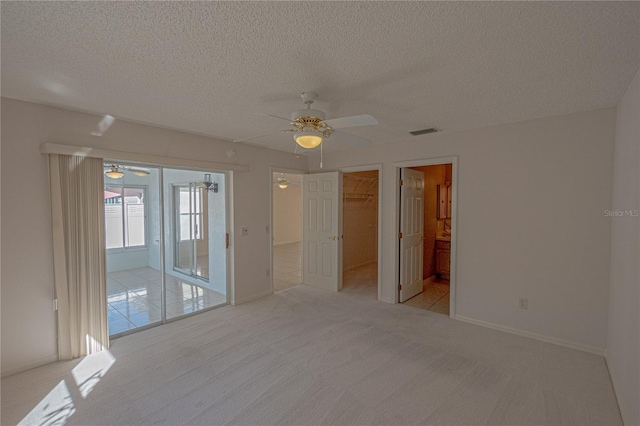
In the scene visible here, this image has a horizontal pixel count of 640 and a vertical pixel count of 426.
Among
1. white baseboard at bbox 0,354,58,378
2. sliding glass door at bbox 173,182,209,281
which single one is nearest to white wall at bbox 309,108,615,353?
sliding glass door at bbox 173,182,209,281

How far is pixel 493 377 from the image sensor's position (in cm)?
252

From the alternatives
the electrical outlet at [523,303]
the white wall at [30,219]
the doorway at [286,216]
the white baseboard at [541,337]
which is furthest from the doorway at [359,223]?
the white wall at [30,219]

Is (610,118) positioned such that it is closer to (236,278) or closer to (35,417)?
(236,278)

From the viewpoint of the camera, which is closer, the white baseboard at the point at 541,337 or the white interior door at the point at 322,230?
the white baseboard at the point at 541,337

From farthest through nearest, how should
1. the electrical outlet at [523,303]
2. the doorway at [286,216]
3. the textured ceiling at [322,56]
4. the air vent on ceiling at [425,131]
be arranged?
the doorway at [286,216] → the air vent on ceiling at [425,131] → the electrical outlet at [523,303] → the textured ceiling at [322,56]

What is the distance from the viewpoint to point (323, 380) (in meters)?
2.48

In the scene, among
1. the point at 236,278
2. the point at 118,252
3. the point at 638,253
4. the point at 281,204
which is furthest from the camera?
the point at 281,204

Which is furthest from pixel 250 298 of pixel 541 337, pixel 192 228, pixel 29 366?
pixel 541 337

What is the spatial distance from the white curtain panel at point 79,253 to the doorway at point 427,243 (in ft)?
12.5

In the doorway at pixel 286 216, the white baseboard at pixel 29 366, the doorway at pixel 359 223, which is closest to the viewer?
the white baseboard at pixel 29 366

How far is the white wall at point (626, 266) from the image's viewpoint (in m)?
1.88

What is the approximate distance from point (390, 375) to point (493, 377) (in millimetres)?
897

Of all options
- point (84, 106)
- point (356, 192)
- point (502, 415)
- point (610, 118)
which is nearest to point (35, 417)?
point (84, 106)

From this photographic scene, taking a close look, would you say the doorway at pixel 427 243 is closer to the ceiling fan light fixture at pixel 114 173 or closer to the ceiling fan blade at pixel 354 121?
the ceiling fan blade at pixel 354 121
